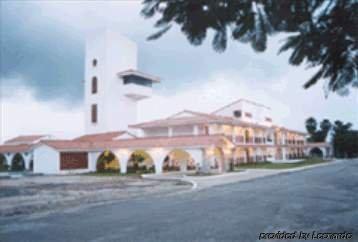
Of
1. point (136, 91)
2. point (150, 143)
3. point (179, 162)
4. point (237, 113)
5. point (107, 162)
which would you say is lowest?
point (179, 162)

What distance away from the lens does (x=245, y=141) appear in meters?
40.4

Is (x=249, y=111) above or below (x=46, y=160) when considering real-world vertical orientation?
above

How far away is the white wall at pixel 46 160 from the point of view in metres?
31.0

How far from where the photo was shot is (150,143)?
97.3 ft

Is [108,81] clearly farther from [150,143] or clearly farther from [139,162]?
[150,143]

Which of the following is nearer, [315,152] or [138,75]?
[138,75]

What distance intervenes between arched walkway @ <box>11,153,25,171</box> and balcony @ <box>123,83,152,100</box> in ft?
51.0

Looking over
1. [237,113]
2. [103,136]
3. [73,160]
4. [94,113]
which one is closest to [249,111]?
[237,113]

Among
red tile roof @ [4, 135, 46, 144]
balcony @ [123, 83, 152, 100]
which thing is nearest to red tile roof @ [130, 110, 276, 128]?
balcony @ [123, 83, 152, 100]

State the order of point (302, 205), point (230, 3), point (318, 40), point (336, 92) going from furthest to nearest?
point (302, 205) < point (336, 92) < point (318, 40) < point (230, 3)

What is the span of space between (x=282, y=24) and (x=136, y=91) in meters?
37.6

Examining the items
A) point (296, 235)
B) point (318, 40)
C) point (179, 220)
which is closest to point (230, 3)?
point (318, 40)

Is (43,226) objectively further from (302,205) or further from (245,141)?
(245,141)

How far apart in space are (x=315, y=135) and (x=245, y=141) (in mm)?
40542
